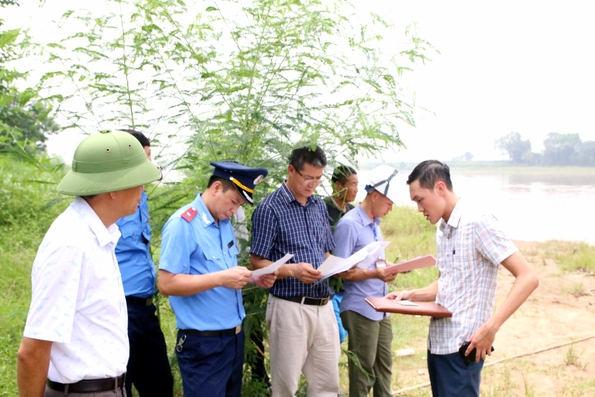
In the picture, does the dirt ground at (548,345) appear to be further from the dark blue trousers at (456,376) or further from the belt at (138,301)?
the belt at (138,301)

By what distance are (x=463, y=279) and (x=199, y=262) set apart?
52.0 inches

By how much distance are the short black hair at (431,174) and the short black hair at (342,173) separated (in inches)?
37.2

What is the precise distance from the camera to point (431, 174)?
9.52ft

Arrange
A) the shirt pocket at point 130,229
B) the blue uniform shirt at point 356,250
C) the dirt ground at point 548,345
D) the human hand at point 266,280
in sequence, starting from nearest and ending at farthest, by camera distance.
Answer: the human hand at point 266,280 → the shirt pocket at point 130,229 → the blue uniform shirt at point 356,250 → the dirt ground at point 548,345

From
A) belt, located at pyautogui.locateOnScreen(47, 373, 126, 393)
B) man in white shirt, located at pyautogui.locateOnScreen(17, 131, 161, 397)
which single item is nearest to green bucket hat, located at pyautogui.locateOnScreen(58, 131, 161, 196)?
man in white shirt, located at pyautogui.locateOnScreen(17, 131, 161, 397)

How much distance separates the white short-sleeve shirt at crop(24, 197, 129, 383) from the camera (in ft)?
5.81

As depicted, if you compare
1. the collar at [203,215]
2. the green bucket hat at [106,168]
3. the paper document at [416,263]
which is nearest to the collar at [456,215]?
the paper document at [416,263]

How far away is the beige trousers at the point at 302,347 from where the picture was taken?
334cm

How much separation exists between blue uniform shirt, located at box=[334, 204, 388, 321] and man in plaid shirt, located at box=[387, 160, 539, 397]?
2.95 feet

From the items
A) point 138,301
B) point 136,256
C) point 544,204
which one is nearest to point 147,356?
point 138,301

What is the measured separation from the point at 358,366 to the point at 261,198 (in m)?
1.26

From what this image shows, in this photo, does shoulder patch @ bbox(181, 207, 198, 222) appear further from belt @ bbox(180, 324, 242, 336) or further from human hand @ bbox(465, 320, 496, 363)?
human hand @ bbox(465, 320, 496, 363)

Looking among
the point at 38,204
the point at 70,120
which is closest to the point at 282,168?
the point at 70,120

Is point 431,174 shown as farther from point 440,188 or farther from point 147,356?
point 147,356
